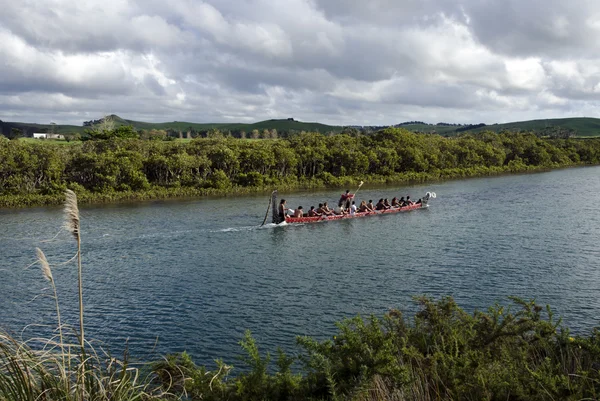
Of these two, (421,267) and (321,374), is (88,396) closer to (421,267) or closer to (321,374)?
(321,374)

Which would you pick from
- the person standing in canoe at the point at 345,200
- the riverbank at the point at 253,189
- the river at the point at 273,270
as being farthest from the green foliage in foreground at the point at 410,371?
the riverbank at the point at 253,189

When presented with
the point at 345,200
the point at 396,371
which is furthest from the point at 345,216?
the point at 396,371

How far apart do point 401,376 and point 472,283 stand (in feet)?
56.9

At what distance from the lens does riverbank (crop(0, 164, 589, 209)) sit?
6094 centimetres

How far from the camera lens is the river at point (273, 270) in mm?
21641

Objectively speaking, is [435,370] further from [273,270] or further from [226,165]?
[226,165]

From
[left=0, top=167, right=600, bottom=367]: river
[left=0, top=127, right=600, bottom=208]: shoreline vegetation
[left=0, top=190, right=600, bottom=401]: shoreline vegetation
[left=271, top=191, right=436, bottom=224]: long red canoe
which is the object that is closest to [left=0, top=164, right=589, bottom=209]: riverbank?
[left=0, top=127, right=600, bottom=208]: shoreline vegetation

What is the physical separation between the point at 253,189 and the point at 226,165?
749 centimetres

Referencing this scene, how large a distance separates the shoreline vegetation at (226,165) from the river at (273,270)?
14.5 metres

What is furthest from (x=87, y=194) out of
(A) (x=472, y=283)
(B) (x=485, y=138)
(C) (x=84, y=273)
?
(B) (x=485, y=138)

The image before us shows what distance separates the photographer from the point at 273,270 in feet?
99.3

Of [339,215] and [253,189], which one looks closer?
[339,215]

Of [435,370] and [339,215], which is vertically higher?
[435,370]

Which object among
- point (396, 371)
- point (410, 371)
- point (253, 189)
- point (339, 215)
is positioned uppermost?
point (396, 371)
